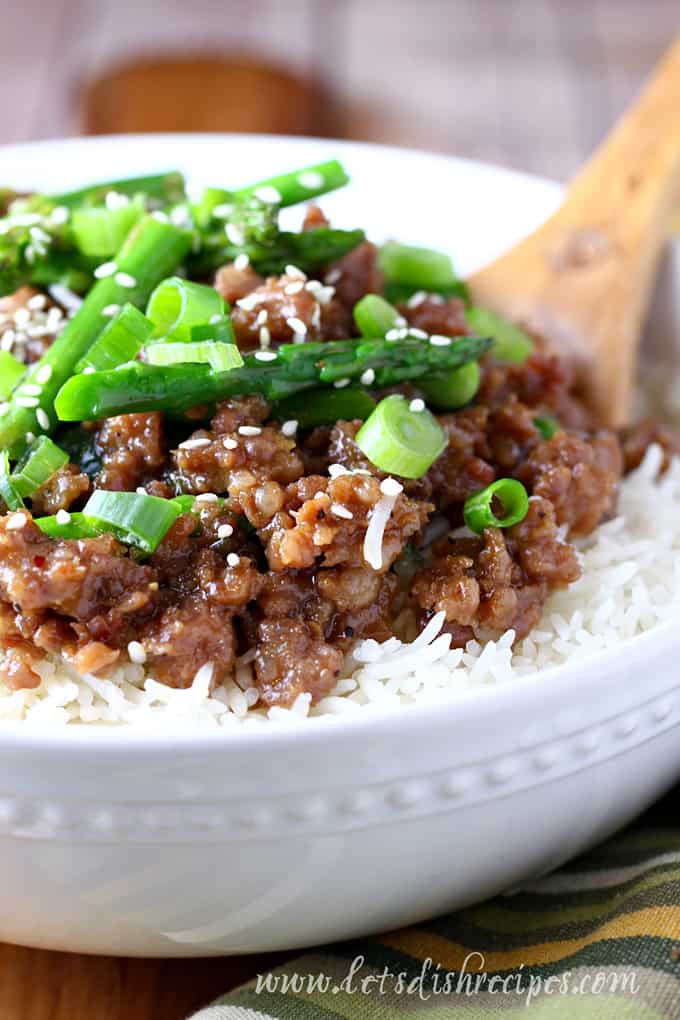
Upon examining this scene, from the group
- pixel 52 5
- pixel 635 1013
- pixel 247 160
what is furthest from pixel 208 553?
pixel 52 5

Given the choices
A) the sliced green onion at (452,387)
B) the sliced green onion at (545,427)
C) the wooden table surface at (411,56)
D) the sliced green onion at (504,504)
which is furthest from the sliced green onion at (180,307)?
the wooden table surface at (411,56)

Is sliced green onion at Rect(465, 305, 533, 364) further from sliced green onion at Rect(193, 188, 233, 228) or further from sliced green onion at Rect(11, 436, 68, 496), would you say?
sliced green onion at Rect(11, 436, 68, 496)

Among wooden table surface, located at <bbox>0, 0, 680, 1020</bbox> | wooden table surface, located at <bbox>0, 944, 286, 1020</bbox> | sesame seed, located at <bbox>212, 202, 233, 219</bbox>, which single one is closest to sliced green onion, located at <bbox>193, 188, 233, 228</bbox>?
sesame seed, located at <bbox>212, 202, 233, 219</bbox>

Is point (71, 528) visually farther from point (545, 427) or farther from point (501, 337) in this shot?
point (501, 337)

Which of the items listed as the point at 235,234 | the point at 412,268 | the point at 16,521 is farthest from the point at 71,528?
the point at 412,268

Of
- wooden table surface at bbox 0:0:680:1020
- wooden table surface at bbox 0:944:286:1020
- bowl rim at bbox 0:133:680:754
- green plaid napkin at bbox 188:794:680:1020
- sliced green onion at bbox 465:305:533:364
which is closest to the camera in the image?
bowl rim at bbox 0:133:680:754

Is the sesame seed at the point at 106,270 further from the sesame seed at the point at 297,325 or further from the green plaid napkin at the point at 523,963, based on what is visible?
the green plaid napkin at the point at 523,963

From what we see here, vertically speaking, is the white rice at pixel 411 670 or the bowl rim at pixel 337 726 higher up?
the bowl rim at pixel 337 726
